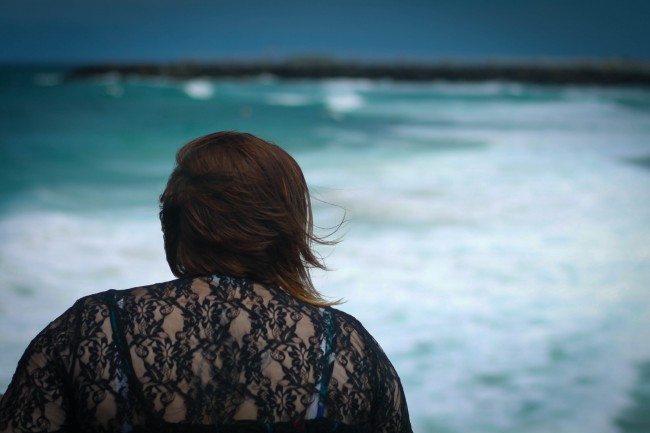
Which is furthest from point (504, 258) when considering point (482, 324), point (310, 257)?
point (310, 257)

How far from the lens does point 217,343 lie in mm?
1301

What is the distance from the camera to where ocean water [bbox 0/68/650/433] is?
4.04 metres

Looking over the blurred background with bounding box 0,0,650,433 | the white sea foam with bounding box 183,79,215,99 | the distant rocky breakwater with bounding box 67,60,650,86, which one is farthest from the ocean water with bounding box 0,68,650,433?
the distant rocky breakwater with bounding box 67,60,650,86

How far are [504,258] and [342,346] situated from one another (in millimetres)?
5393

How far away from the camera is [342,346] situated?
4.47ft

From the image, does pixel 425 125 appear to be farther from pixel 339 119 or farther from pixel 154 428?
pixel 154 428

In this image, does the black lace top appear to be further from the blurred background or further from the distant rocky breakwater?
the distant rocky breakwater

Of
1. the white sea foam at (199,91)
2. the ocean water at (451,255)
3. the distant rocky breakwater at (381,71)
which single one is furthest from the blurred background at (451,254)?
the distant rocky breakwater at (381,71)

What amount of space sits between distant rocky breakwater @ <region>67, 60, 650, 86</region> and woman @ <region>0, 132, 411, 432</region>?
60122 mm

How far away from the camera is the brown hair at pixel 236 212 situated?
4.53 feet

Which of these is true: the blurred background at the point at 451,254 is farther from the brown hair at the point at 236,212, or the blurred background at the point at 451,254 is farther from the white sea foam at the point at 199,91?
the white sea foam at the point at 199,91

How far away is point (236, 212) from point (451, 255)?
5.41 m

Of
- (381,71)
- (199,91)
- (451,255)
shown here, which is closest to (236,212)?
(451,255)

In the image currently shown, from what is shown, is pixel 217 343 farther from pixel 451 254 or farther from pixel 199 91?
pixel 199 91
